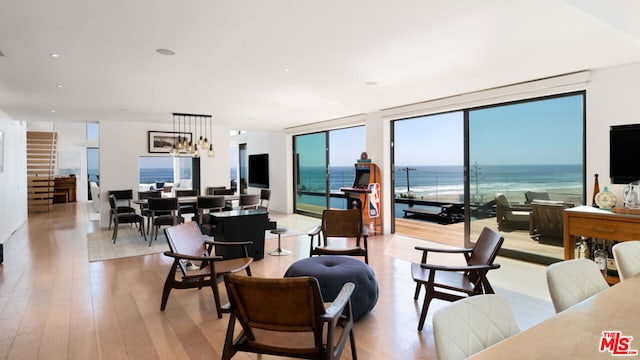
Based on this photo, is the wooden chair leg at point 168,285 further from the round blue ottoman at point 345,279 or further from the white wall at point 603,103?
the white wall at point 603,103

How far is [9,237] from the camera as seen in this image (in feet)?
23.0

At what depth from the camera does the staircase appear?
36.8 ft

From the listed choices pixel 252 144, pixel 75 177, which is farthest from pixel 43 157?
→ pixel 252 144

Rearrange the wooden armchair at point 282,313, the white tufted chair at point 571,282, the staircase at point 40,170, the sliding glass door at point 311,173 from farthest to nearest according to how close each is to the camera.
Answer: the staircase at point 40,170, the sliding glass door at point 311,173, the wooden armchair at point 282,313, the white tufted chair at point 571,282

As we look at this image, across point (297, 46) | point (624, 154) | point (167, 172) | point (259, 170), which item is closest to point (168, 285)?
point (297, 46)

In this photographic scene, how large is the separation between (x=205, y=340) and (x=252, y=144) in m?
9.84

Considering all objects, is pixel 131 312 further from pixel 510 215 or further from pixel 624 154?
pixel 624 154

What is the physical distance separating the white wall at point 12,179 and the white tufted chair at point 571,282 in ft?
27.6

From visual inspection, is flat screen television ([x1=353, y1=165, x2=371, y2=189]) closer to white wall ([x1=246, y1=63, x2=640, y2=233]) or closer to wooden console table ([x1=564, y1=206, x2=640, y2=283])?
white wall ([x1=246, y1=63, x2=640, y2=233])

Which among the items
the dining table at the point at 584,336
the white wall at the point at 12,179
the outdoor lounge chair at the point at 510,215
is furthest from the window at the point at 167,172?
the dining table at the point at 584,336

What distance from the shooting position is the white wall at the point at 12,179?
682 cm

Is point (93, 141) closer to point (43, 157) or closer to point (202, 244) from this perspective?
point (43, 157)

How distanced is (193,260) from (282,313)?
1.78 meters

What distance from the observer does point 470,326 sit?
132 centimetres
